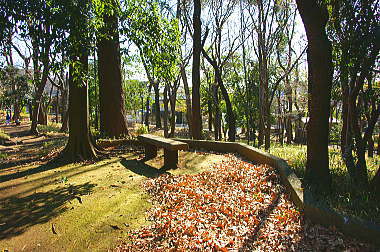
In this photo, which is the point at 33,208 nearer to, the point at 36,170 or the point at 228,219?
the point at 36,170

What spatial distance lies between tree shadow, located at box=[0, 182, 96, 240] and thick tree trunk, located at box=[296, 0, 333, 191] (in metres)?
4.46

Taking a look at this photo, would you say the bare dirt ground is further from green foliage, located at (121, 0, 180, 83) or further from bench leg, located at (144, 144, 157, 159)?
green foliage, located at (121, 0, 180, 83)

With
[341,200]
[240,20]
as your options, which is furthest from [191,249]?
[240,20]

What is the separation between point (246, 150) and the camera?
743 cm

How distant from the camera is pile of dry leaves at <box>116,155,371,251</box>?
3.25 m

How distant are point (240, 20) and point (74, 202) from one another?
16.1 meters

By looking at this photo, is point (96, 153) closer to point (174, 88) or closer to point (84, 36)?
point (84, 36)

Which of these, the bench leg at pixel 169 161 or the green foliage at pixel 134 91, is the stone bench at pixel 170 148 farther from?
the green foliage at pixel 134 91

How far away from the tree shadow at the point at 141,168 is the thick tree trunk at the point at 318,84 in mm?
3401

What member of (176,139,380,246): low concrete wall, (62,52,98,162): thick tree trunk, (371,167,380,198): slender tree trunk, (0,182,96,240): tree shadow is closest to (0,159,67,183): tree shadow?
(62,52,98,162): thick tree trunk

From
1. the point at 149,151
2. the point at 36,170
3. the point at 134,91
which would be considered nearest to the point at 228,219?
the point at 149,151

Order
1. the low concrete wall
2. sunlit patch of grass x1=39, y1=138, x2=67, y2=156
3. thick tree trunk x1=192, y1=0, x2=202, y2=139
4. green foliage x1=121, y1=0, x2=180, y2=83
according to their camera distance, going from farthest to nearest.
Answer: thick tree trunk x1=192, y1=0, x2=202, y2=139 < sunlit patch of grass x1=39, y1=138, x2=67, y2=156 < green foliage x1=121, y1=0, x2=180, y2=83 < the low concrete wall

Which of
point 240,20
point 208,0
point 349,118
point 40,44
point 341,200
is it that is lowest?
point 341,200

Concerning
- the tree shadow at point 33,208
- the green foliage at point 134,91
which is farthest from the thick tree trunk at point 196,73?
the green foliage at point 134,91
